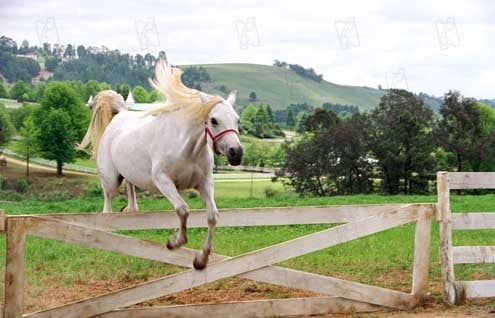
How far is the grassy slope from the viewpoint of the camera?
166m

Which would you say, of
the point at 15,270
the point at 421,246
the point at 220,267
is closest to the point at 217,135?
the point at 220,267

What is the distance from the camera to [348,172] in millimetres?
43719

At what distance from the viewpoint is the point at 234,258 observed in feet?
24.3

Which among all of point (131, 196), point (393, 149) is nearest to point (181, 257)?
point (131, 196)

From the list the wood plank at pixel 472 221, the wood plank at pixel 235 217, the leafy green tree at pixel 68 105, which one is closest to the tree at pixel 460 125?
the leafy green tree at pixel 68 105

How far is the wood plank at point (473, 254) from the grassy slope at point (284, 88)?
148028 millimetres

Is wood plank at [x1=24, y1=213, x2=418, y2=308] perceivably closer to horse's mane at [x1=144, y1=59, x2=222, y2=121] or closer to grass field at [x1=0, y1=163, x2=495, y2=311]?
grass field at [x1=0, y1=163, x2=495, y2=311]

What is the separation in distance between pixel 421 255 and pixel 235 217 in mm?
2105

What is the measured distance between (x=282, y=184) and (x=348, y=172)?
596cm

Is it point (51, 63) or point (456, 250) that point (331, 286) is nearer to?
point (456, 250)

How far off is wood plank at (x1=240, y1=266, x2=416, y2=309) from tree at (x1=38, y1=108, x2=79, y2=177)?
50.7 meters

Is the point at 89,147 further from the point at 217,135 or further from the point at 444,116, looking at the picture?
the point at 444,116

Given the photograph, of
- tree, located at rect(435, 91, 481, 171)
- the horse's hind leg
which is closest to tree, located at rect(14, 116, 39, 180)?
tree, located at rect(435, 91, 481, 171)

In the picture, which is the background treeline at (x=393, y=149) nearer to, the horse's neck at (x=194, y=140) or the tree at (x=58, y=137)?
the tree at (x=58, y=137)
